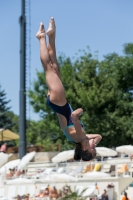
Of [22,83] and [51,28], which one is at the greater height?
[22,83]

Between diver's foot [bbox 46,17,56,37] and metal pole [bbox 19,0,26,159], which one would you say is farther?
metal pole [bbox 19,0,26,159]

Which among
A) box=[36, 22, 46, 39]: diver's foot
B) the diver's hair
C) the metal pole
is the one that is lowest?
the diver's hair

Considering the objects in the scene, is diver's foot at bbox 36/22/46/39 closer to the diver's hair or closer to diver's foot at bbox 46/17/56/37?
diver's foot at bbox 46/17/56/37

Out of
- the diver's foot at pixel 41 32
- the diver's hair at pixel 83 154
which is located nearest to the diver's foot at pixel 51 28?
the diver's foot at pixel 41 32

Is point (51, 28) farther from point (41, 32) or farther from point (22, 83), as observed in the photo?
point (22, 83)

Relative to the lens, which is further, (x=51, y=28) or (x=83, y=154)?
(x=51, y=28)

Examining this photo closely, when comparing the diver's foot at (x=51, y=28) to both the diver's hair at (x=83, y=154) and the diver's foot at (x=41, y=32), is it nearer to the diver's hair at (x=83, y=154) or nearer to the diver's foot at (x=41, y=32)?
the diver's foot at (x=41, y=32)

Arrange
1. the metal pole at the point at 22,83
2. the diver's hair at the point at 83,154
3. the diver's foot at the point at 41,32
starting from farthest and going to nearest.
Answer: the metal pole at the point at 22,83 → the diver's foot at the point at 41,32 → the diver's hair at the point at 83,154

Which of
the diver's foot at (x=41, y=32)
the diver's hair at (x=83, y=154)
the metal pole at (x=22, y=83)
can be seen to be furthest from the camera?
the metal pole at (x=22, y=83)

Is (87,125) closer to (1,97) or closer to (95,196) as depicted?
(95,196)

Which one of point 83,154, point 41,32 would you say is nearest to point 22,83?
point 41,32

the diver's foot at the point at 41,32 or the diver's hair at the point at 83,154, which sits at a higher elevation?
the diver's foot at the point at 41,32

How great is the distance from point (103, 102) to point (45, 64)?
21387 millimetres

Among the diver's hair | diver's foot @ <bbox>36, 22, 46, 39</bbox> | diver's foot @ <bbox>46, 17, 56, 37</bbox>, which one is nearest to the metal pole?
diver's foot @ <bbox>36, 22, 46, 39</bbox>
